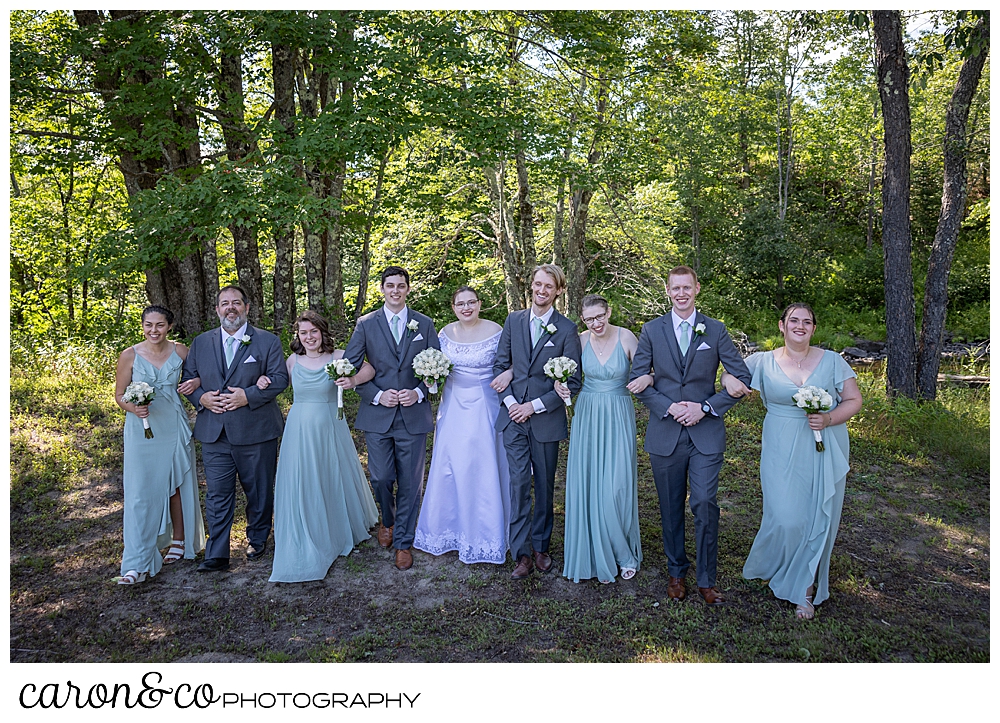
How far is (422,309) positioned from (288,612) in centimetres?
1115

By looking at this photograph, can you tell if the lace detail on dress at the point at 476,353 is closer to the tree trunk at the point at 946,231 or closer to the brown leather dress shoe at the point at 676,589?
the brown leather dress shoe at the point at 676,589

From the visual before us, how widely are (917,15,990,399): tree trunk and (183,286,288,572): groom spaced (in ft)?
27.9

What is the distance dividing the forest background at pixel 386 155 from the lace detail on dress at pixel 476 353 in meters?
3.25

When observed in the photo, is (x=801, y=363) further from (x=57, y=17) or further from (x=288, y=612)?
(x=57, y=17)

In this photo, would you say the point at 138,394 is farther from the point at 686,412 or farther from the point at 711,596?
the point at 711,596

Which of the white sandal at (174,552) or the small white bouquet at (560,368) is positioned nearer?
the small white bouquet at (560,368)

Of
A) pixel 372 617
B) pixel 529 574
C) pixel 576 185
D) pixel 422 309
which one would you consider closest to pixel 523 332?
pixel 529 574

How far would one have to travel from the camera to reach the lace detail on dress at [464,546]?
5.31 meters

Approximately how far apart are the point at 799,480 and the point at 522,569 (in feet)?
6.57

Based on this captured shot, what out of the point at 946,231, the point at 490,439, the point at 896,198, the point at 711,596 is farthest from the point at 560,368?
the point at 946,231

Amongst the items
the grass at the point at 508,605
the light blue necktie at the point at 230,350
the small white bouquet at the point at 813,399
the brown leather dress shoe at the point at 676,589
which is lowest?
the grass at the point at 508,605

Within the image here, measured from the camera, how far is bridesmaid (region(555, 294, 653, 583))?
16.2ft

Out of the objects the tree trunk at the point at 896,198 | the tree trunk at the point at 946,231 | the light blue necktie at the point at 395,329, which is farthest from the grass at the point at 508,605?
the tree trunk at the point at 946,231

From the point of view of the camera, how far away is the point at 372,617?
4.56 m
